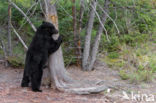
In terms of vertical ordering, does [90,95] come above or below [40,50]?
below

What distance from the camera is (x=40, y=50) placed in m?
6.09

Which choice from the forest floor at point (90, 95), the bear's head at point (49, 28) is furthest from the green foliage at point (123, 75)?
the bear's head at point (49, 28)

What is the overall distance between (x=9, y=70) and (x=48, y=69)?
2727 millimetres

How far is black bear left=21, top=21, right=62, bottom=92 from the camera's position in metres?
6.04

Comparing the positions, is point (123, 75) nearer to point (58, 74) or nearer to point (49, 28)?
point (58, 74)

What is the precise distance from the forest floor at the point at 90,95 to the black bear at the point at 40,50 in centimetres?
45

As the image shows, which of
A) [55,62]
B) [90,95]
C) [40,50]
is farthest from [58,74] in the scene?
[90,95]

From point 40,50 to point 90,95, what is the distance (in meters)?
1.84

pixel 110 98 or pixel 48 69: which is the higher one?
pixel 48 69

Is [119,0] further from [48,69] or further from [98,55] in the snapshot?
[48,69]

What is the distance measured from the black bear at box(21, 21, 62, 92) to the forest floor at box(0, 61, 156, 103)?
45 centimetres

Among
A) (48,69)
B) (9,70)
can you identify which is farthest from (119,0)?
(9,70)

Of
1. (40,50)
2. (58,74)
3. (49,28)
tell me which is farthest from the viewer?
(58,74)

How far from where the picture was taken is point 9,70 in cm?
855
